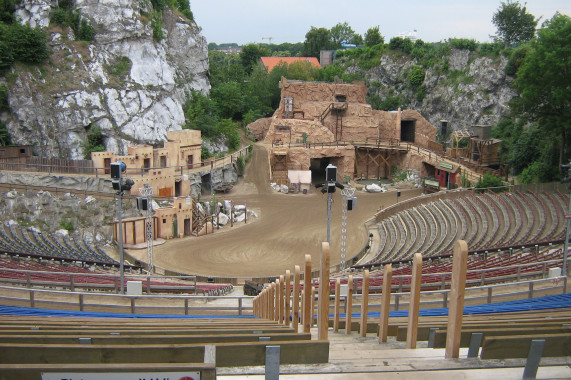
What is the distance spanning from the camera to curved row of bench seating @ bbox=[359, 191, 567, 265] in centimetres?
2602

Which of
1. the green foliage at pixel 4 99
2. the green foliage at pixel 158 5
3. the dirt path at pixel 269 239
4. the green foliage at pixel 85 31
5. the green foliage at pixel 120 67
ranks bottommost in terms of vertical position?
the dirt path at pixel 269 239

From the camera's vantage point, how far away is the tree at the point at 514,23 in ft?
206

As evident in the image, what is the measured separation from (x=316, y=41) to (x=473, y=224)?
238 ft

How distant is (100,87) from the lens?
1993 inches

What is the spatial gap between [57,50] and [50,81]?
4.11 meters

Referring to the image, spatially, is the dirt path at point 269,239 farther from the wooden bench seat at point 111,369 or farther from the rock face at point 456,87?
the wooden bench seat at point 111,369

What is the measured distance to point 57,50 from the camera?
51.2 metres

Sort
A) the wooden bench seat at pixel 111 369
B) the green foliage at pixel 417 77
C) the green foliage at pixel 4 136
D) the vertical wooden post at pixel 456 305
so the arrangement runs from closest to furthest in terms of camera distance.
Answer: the wooden bench seat at pixel 111 369 < the vertical wooden post at pixel 456 305 < the green foliage at pixel 4 136 < the green foliage at pixel 417 77

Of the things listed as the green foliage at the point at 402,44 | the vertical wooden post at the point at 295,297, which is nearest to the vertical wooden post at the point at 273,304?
the vertical wooden post at the point at 295,297

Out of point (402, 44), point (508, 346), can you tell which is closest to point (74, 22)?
point (402, 44)

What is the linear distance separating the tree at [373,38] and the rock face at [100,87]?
3522cm

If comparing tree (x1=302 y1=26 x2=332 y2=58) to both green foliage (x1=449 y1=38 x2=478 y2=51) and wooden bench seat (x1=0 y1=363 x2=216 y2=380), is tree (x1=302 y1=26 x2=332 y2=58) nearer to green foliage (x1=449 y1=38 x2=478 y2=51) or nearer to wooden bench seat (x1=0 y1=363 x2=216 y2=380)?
green foliage (x1=449 y1=38 x2=478 y2=51)

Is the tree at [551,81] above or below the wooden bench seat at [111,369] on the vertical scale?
above

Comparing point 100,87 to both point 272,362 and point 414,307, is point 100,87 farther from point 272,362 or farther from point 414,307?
point 272,362
